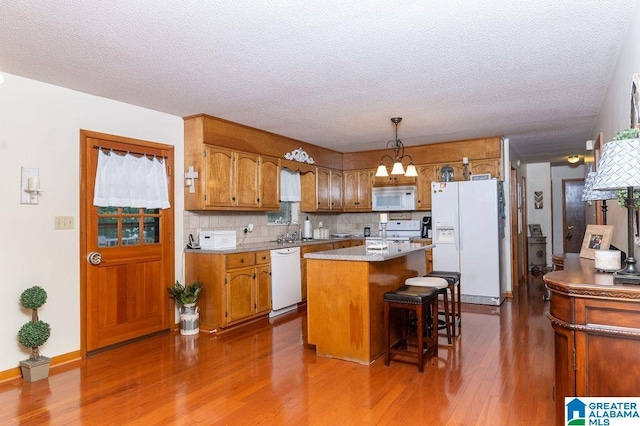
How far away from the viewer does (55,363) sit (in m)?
3.42

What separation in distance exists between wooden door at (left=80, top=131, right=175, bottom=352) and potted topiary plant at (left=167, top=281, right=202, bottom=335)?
163 millimetres

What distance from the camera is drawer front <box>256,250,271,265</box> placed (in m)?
4.79

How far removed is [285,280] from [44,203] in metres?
2.72

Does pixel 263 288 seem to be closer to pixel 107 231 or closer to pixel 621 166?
pixel 107 231

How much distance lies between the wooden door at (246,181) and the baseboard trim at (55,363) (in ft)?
7.14

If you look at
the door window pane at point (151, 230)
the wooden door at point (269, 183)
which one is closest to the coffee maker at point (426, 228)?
the wooden door at point (269, 183)

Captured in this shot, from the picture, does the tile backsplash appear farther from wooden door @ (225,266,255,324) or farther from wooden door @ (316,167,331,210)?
wooden door @ (225,266,255,324)

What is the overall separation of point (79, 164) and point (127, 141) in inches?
20.6

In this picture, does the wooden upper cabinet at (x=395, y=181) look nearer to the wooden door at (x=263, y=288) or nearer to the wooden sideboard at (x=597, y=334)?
the wooden door at (x=263, y=288)

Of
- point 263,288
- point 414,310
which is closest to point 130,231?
point 263,288

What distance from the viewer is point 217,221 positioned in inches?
200

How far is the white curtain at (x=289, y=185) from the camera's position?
5.92 metres

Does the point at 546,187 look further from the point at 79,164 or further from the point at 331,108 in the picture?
the point at 79,164

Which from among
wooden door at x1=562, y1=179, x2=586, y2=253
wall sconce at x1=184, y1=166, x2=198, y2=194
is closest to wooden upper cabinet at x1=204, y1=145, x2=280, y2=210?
wall sconce at x1=184, y1=166, x2=198, y2=194
